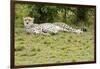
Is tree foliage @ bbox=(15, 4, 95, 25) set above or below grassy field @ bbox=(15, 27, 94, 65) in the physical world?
above

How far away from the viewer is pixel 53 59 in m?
2.31

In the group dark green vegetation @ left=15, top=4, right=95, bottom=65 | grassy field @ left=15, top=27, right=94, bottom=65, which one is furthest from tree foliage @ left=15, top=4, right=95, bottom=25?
grassy field @ left=15, top=27, right=94, bottom=65

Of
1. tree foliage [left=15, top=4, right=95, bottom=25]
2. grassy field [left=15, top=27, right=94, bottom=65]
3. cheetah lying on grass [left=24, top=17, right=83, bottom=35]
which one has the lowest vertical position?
grassy field [left=15, top=27, right=94, bottom=65]

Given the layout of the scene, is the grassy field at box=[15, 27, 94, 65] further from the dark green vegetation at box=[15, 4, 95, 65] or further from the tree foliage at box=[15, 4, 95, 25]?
the tree foliage at box=[15, 4, 95, 25]

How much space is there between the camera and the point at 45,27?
2285 millimetres

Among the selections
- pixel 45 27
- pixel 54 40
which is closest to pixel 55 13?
pixel 45 27

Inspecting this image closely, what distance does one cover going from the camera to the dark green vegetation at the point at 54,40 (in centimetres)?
219

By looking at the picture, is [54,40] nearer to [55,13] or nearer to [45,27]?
[45,27]

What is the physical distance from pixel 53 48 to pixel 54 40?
0.10 m

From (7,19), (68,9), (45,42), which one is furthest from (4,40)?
(68,9)

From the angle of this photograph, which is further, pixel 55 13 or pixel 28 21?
pixel 55 13

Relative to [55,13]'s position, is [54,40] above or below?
below

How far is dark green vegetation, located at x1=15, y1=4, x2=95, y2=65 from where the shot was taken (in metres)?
2.19

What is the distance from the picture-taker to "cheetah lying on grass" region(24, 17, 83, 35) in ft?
7.29
